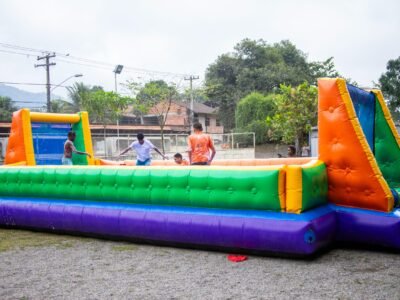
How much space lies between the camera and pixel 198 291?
3766mm

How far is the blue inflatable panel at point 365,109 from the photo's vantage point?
572 centimetres

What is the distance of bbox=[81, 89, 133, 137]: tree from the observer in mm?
34750

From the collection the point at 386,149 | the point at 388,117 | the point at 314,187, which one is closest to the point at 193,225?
the point at 314,187

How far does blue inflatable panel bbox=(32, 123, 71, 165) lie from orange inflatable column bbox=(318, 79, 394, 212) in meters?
6.89

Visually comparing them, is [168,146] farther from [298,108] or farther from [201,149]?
[201,149]

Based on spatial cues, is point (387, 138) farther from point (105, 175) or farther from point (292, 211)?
point (105, 175)

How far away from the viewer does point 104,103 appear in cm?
3522

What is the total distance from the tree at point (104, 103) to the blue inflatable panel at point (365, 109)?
2876 cm

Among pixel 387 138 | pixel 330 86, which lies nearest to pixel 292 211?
pixel 330 86

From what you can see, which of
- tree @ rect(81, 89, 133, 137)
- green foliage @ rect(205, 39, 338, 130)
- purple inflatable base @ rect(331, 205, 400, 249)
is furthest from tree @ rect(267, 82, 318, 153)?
green foliage @ rect(205, 39, 338, 130)

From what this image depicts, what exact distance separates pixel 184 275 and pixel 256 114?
32.9 meters

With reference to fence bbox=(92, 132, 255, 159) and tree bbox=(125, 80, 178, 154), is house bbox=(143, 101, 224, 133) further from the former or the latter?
fence bbox=(92, 132, 255, 159)

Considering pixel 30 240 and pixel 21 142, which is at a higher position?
pixel 21 142

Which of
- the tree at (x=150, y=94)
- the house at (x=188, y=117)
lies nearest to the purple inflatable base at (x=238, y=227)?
the tree at (x=150, y=94)
